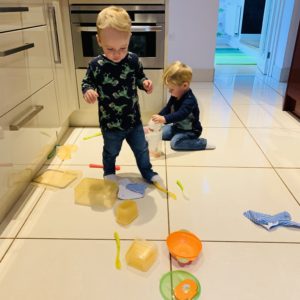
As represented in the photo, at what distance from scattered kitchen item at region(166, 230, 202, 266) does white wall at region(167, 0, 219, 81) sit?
2.33 metres

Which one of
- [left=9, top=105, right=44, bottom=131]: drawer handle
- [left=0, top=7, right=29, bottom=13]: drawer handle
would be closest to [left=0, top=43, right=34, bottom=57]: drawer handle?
[left=0, top=7, right=29, bottom=13]: drawer handle

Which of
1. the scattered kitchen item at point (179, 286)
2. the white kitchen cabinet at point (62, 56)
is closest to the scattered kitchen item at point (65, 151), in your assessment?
the white kitchen cabinet at point (62, 56)

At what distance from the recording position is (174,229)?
112 cm

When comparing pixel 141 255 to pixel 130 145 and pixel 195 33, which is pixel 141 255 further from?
pixel 195 33

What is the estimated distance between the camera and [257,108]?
8.09ft

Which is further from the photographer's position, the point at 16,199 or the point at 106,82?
the point at 16,199

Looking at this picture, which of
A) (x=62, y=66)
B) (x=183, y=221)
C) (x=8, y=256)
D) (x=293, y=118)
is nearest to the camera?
(x=8, y=256)

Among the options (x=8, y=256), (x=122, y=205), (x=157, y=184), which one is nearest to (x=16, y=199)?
(x=8, y=256)

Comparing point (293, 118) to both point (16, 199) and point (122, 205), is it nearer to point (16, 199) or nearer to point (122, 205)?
point (122, 205)

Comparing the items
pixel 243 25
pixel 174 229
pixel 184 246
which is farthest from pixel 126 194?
pixel 243 25

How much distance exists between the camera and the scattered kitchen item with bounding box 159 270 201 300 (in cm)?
86

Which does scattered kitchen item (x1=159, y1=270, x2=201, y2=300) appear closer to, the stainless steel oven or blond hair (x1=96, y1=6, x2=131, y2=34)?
blond hair (x1=96, y1=6, x2=131, y2=34)

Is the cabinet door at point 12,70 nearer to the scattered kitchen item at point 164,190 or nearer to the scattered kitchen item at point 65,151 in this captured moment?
the scattered kitchen item at point 65,151

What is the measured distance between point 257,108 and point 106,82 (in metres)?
1.64
